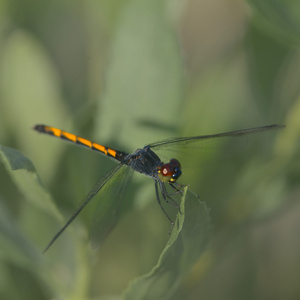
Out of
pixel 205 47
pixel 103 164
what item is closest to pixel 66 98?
pixel 103 164

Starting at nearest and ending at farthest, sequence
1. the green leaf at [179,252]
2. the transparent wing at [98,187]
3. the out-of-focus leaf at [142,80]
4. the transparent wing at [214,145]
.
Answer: the green leaf at [179,252], the transparent wing at [98,187], the out-of-focus leaf at [142,80], the transparent wing at [214,145]

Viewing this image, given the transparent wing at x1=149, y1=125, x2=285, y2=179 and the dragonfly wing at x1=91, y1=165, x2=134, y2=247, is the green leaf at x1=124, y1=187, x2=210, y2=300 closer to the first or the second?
the dragonfly wing at x1=91, y1=165, x2=134, y2=247

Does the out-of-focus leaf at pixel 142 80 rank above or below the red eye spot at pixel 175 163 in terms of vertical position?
above

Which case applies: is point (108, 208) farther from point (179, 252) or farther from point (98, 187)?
point (179, 252)

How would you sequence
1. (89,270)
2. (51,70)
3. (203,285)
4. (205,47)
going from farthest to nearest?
1. (205,47)
2. (203,285)
3. (51,70)
4. (89,270)

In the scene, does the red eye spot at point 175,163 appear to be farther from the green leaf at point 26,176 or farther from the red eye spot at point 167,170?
the green leaf at point 26,176

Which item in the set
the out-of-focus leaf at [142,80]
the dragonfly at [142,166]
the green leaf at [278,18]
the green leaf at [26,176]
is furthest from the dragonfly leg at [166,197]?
the green leaf at [278,18]

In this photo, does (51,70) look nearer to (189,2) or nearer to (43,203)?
(43,203)
